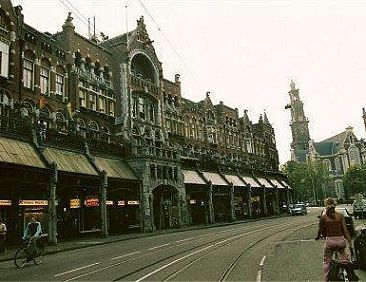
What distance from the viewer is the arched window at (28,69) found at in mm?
28672

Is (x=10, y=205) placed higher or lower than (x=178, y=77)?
lower

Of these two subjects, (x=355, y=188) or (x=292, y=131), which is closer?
(x=355, y=188)

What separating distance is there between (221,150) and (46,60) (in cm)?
3182

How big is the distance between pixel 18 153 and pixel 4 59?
805cm

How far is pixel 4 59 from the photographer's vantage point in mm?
26297

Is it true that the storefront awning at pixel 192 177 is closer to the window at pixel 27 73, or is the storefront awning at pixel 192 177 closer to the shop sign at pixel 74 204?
the shop sign at pixel 74 204

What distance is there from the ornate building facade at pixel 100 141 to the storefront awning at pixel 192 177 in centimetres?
17

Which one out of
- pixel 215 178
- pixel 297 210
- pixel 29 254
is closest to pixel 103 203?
pixel 29 254

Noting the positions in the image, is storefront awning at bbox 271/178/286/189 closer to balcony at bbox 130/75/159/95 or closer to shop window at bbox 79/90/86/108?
balcony at bbox 130/75/159/95

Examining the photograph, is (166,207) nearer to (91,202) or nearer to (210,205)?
(210,205)

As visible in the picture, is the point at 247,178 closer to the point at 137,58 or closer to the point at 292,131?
the point at 137,58

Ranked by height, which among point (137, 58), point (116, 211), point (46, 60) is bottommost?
point (116, 211)

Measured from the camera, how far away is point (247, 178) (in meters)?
55.3

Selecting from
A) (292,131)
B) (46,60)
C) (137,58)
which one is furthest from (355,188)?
(46,60)
